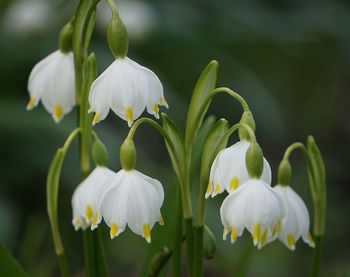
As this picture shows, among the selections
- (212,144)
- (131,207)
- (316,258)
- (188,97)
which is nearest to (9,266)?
(131,207)

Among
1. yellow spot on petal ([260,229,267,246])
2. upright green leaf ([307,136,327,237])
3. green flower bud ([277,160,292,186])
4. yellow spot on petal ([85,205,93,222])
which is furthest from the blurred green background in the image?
yellow spot on petal ([260,229,267,246])

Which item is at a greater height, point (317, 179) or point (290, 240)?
point (317, 179)

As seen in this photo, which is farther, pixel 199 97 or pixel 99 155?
pixel 99 155

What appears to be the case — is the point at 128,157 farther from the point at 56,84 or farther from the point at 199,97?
the point at 56,84

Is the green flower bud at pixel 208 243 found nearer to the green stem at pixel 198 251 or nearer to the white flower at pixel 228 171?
the green stem at pixel 198 251

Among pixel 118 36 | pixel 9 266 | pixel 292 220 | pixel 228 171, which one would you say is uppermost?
pixel 118 36

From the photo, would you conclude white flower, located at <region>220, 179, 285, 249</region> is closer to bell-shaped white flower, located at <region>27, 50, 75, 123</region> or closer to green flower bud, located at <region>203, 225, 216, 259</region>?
green flower bud, located at <region>203, 225, 216, 259</region>

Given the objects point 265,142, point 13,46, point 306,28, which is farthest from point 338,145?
point 13,46

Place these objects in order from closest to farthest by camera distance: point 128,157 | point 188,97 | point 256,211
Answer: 1. point 256,211
2. point 128,157
3. point 188,97

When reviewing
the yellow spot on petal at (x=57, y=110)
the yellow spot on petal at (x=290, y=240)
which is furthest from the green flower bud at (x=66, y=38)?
the yellow spot on petal at (x=290, y=240)
